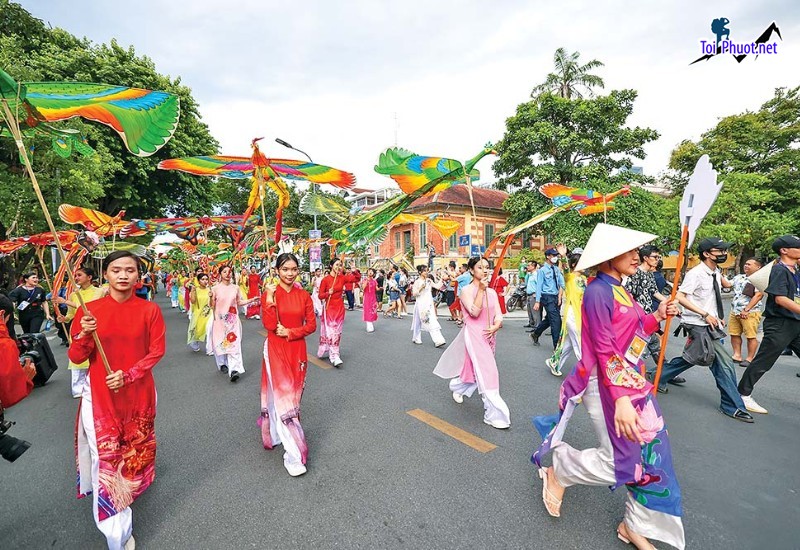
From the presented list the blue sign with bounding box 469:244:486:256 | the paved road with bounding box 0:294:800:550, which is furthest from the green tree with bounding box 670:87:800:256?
the paved road with bounding box 0:294:800:550

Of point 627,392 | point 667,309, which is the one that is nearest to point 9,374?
point 627,392

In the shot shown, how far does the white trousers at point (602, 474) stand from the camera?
200 centimetres

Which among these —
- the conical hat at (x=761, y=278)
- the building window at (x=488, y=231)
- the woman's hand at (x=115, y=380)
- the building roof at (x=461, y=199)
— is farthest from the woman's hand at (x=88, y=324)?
the building window at (x=488, y=231)

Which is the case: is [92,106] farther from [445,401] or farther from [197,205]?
[197,205]

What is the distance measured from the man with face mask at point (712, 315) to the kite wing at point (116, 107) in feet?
15.2

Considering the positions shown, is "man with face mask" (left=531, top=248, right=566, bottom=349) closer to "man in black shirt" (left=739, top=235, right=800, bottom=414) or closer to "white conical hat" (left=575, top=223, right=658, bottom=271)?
"man in black shirt" (left=739, top=235, right=800, bottom=414)

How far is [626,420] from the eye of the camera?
193 cm

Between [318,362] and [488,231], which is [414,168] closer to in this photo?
[318,362]

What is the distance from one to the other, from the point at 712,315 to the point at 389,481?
3581mm

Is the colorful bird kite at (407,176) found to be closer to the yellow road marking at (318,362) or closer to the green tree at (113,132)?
the yellow road marking at (318,362)

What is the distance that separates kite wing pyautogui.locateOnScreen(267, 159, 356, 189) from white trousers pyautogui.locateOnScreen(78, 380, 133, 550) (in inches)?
109

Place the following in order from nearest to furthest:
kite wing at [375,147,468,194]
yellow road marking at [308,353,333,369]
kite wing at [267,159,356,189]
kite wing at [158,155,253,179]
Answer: kite wing at [375,147,468,194] → kite wing at [158,155,253,179] → kite wing at [267,159,356,189] → yellow road marking at [308,353,333,369]

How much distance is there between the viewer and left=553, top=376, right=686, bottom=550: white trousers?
2.00 meters

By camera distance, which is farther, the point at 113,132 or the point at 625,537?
the point at 113,132
